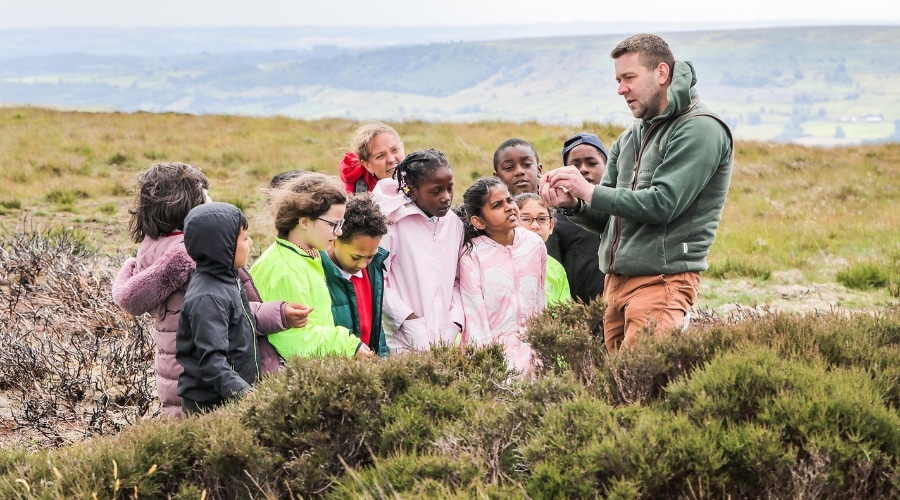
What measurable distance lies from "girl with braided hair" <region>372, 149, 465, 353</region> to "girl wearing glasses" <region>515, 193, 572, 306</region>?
0.66 metres

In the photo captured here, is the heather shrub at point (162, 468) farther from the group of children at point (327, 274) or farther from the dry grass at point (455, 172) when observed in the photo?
the dry grass at point (455, 172)

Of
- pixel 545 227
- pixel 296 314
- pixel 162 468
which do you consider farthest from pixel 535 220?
pixel 162 468

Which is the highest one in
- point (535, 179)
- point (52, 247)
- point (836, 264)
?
point (535, 179)

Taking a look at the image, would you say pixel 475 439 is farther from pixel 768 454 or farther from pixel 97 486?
pixel 97 486

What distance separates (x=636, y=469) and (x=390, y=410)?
107cm

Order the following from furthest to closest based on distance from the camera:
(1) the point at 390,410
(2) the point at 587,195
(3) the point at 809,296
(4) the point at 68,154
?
(4) the point at 68,154 → (3) the point at 809,296 → (2) the point at 587,195 → (1) the point at 390,410

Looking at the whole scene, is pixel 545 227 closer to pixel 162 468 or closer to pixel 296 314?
pixel 296 314

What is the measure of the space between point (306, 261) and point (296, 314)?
0.41 m

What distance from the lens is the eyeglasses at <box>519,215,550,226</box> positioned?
5664mm

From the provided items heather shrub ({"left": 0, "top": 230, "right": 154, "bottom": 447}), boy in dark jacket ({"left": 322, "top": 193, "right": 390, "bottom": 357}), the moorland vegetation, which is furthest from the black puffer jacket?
heather shrub ({"left": 0, "top": 230, "right": 154, "bottom": 447})

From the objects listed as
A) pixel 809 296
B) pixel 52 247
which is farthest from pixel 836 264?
pixel 52 247

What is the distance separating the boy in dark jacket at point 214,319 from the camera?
365 centimetres

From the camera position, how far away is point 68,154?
16172mm

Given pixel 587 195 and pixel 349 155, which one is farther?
pixel 349 155
